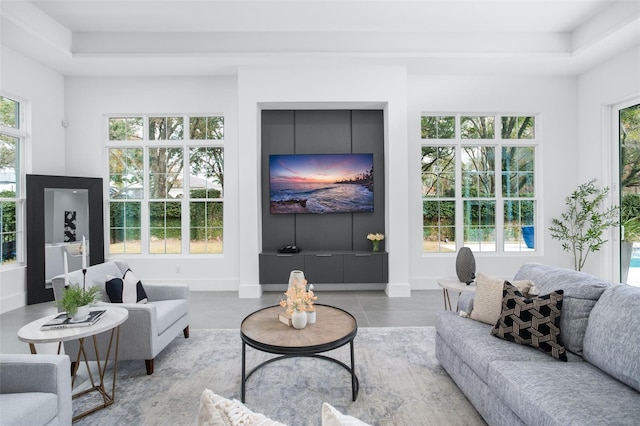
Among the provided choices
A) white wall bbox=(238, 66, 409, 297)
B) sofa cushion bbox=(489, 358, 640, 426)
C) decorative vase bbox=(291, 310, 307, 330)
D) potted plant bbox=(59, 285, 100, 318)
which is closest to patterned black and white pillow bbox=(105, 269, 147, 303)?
potted plant bbox=(59, 285, 100, 318)

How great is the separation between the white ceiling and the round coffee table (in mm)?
3606

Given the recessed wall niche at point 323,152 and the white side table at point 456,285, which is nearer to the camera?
the white side table at point 456,285

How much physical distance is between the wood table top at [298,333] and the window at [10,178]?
13.6 feet

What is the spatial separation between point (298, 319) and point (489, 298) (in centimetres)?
138

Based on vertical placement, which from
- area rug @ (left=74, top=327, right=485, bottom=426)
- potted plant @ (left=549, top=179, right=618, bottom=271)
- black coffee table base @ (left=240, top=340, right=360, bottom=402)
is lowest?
area rug @ (left=74, top=327, right=485, bottom=426)

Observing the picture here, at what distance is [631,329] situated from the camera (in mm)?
1796

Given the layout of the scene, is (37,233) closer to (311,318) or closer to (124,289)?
(124,289)

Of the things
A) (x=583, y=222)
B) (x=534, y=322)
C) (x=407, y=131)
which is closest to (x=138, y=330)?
(x=534, y=322)

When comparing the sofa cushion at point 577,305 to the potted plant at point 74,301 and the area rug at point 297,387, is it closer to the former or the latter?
the area rug at point 297,387

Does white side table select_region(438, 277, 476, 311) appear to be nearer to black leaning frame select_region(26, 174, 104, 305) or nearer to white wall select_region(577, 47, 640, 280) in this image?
white wall select_region(577, 47, 640, 280)

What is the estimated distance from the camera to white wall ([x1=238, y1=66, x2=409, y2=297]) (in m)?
5.13

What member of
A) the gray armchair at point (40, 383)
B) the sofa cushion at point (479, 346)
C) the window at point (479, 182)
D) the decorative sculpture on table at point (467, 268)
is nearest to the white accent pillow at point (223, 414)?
the gray armchair at point (40, 383)

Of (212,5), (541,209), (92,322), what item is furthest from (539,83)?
(92,322)

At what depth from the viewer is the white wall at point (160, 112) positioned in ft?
18.5
